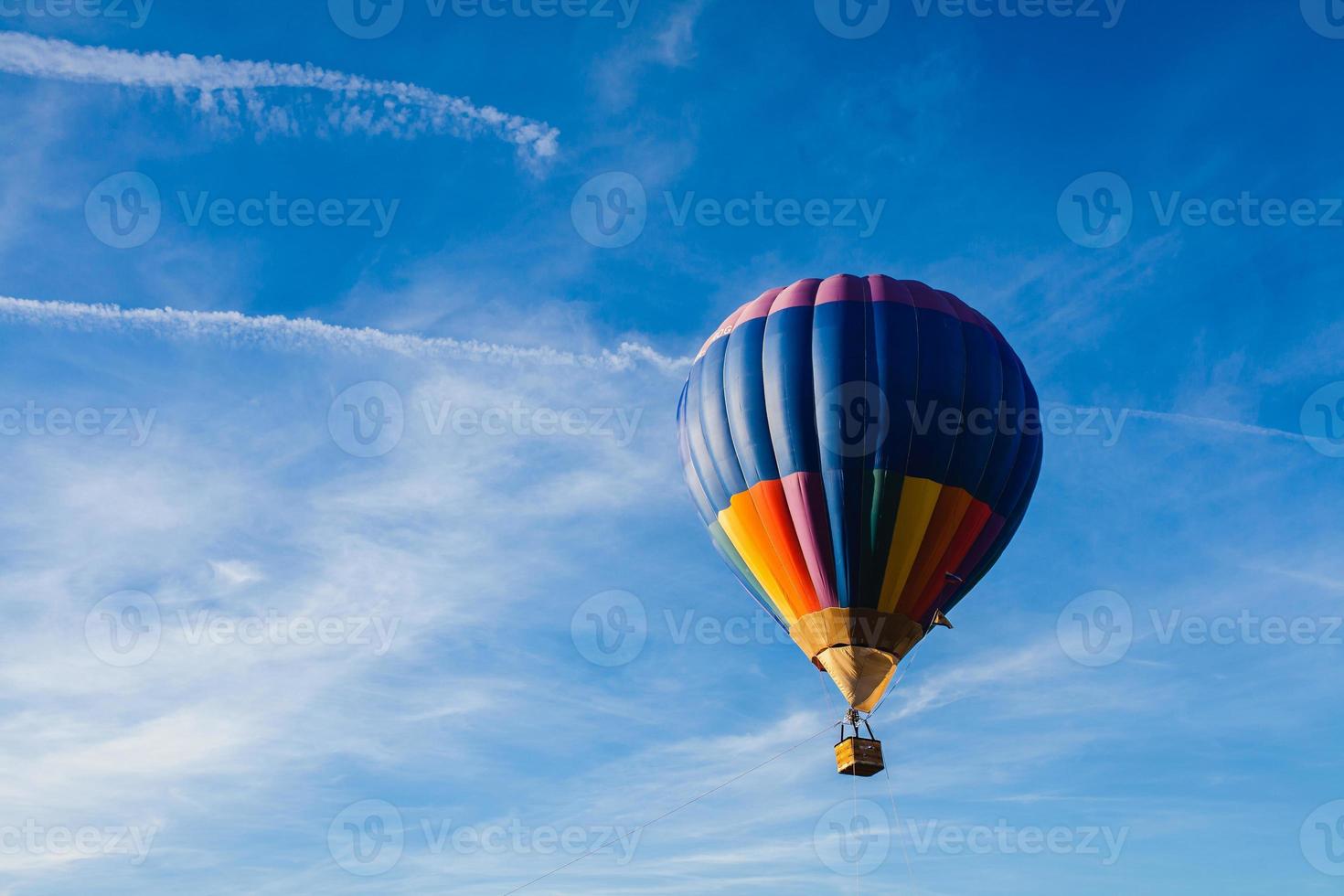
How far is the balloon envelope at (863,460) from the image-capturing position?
29.7 m

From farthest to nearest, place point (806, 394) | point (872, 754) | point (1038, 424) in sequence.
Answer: point (1038, 424), point (806, 394), point (872, 754)

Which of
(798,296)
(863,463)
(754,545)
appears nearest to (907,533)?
(863,463)

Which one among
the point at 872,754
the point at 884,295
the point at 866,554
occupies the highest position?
the point at 884,295

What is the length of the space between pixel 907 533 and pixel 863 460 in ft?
6.46

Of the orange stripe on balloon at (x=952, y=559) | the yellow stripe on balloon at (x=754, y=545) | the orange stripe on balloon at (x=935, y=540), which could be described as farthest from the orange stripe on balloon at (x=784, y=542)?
the orange stripe on balloon at (x=952, y=559)

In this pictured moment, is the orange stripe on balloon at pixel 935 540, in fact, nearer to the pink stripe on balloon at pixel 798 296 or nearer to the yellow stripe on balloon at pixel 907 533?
the yellow stripe on balloon at pixel 907 533

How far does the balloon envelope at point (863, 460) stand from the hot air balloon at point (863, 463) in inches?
1.3

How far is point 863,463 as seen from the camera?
29.9m

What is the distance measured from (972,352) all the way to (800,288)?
455 cm

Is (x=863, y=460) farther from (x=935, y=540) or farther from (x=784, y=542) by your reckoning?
(x=784, y=542)

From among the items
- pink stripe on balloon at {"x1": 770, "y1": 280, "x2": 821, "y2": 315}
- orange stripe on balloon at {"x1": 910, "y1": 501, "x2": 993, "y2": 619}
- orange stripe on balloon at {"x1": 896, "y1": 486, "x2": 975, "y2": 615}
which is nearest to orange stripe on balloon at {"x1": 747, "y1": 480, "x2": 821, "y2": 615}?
orange stripe on balloon at {"x1": 896, "y1": 486, "x2": 975, "y2": 615}

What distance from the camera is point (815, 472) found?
98.7ft

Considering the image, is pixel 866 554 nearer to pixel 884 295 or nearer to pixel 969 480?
pixel 969 480

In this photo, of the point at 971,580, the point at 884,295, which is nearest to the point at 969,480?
the point at 971,580
